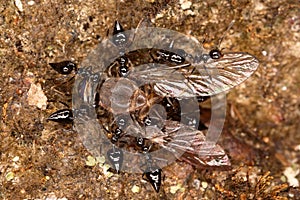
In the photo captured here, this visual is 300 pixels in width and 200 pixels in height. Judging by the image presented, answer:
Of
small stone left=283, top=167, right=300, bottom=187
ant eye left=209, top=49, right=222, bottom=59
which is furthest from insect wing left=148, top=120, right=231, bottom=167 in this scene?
small stone left=283, top=167, right=300, bottom=187

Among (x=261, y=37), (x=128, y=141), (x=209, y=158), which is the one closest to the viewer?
(x=209, y=158)

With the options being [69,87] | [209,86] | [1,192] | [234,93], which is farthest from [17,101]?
[234,93]

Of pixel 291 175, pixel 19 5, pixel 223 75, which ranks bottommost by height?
pixel 291 175

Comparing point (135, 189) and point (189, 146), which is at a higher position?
point (189, 146)

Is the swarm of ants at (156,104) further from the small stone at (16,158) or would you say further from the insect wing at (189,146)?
the small stone at (16,158)

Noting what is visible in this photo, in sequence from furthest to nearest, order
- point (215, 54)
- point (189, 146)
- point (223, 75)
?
1. point (215, 54)
2. point (223, 75)
3. point (189, 146)

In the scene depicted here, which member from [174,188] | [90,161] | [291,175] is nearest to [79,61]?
[90,161]

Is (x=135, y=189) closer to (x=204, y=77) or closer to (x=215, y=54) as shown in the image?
(x=204, y=77)

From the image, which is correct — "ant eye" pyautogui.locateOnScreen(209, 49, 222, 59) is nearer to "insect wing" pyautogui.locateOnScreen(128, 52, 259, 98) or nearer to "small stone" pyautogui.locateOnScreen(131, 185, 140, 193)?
"insect wing" pyautogui.locateOnScreen(128, 52, 259, 98)

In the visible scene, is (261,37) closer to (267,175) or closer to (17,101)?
(267,175)
